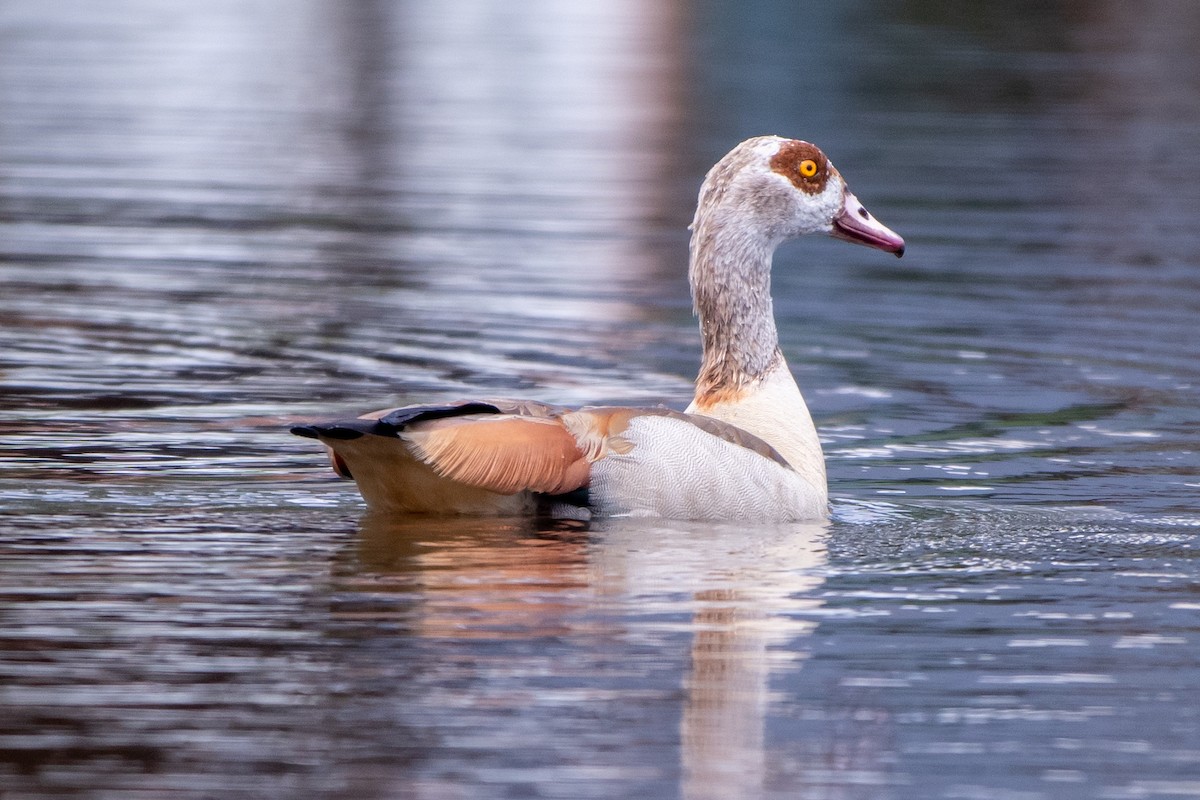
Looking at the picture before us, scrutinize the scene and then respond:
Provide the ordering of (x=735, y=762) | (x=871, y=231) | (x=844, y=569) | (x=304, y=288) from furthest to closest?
(x=304, y=288)
(x=871, y=231)
(x=844, y=569)
(x=735, y=762)

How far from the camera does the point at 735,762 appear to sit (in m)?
5.62

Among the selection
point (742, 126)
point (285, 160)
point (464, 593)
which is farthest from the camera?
point (742, 126)

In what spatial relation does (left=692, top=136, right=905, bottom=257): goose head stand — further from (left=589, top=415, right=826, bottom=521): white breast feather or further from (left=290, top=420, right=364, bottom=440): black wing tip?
(left=290, top=420, right=364, bottom=440): black wing tip

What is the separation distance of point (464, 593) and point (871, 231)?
10.00 ft

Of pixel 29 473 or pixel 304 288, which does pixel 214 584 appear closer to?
pixel 29 473

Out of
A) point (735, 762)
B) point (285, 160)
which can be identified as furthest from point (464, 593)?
point (285, 160)

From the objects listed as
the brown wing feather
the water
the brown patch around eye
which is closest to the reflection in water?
the water

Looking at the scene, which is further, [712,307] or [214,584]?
[712,307]

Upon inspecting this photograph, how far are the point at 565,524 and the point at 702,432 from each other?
22.5 inches

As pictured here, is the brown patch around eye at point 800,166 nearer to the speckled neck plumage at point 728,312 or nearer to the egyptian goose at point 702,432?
the egyptian goose at point 702,432

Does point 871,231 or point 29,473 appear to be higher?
point 871,231

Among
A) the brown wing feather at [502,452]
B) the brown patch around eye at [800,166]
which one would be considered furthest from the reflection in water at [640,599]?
the brown patch around eye at [800,166]

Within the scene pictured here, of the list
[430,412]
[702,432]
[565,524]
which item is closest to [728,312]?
[702,432]

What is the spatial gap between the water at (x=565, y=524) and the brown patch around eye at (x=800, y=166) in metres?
1.19
